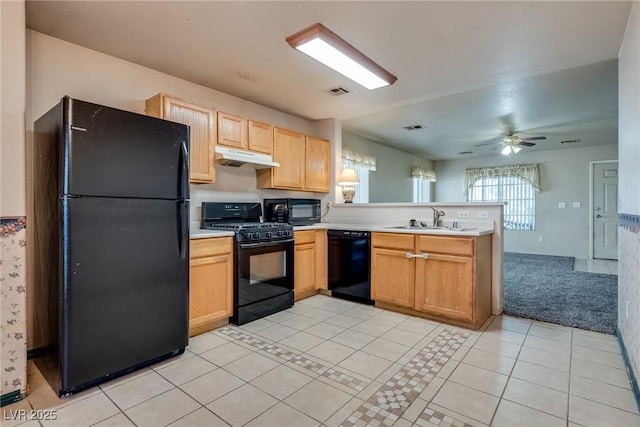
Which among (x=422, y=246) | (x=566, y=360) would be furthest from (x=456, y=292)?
(x=566, y=360)

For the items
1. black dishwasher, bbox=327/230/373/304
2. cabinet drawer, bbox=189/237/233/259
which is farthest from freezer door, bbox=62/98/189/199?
black dishwasher, bbox=327/230/373/304

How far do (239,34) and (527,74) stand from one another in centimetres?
273

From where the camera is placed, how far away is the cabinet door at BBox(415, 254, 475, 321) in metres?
2.88

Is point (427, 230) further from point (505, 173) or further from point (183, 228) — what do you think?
point (505, 173)

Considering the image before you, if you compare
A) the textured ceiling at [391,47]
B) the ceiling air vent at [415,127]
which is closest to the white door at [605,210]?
the textured ceiling at [391,47]

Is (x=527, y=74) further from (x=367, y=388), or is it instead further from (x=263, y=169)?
(x=367, y=388)

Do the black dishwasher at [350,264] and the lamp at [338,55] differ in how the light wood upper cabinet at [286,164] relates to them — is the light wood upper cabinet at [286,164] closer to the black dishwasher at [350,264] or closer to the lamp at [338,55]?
the black dishwasher at [350,264]

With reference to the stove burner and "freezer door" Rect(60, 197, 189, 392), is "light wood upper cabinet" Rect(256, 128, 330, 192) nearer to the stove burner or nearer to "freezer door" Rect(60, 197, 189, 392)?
the stove burner

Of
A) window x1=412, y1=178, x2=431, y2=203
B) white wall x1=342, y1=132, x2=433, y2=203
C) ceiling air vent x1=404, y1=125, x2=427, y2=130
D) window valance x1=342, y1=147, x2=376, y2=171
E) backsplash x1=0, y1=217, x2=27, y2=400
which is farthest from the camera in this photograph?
window x1=412, y1=178, x2=431, y2=203

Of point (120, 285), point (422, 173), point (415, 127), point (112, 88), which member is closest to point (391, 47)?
point (112, 88)

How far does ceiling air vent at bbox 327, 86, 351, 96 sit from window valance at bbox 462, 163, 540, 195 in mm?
5691

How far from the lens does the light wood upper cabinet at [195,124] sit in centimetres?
286

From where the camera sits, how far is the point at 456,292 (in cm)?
294

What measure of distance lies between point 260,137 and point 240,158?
47 cm
